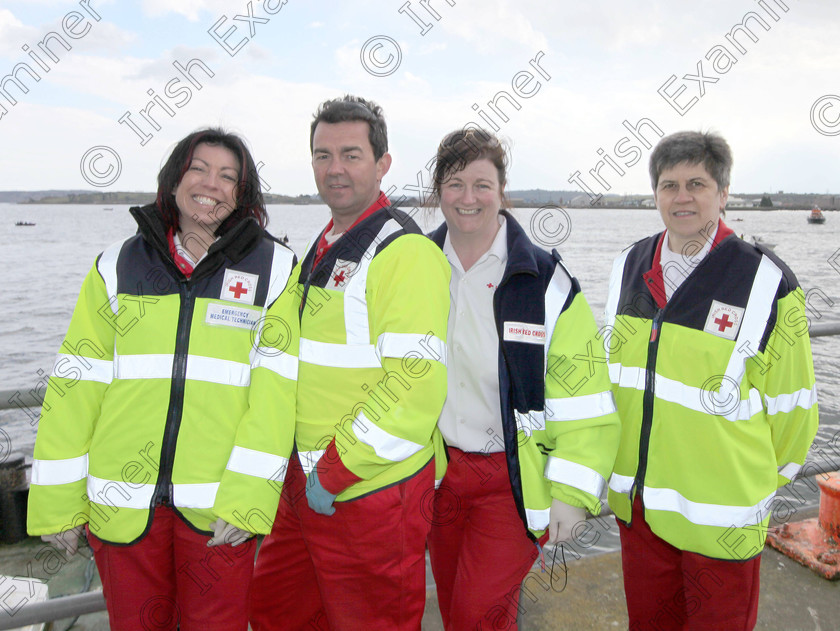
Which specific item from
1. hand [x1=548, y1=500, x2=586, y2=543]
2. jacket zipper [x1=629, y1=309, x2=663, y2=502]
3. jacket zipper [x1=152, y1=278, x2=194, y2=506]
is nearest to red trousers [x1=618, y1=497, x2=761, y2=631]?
jacket zipper [x1=629, y1=309, x2=663, y2=502]

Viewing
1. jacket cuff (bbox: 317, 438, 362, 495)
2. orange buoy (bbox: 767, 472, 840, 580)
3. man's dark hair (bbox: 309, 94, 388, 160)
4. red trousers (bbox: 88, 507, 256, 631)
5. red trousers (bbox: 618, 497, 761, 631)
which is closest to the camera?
jacket cuff (bbox: 317, 438, 362, 495)

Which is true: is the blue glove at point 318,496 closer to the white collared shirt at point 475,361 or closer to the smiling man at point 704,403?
the white collared shirt at point 475,361

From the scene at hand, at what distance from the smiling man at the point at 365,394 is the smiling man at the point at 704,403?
0.76 meters

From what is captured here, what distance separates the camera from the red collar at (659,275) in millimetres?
2121

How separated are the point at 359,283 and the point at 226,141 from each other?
0.76 m

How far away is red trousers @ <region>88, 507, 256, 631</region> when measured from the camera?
1878mm

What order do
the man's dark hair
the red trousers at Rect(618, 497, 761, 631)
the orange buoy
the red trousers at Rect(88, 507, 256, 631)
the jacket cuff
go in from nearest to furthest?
the jacket cuff
the red trousers at Rect(88, 507, 256, 631)
the red trousers at Rect(618, 497, 761, 631)
the man's dark hair
the orange buoy

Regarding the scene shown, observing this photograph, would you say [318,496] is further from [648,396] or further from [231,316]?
[648,396]

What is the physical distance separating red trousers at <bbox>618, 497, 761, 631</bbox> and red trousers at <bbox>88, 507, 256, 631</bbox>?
4.55 ft

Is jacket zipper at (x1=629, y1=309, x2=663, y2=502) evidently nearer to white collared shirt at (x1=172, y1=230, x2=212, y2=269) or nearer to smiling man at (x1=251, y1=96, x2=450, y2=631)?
smiling man at (x1=251, y1=96, x2=450, y2=631)

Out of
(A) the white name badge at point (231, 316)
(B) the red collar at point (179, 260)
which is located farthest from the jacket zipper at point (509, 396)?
(B) the red collar at point (179, 260)

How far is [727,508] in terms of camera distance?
196 cm

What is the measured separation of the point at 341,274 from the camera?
6.32 ft

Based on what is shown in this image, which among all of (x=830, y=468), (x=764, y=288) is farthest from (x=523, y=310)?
(x=830, y=468)
